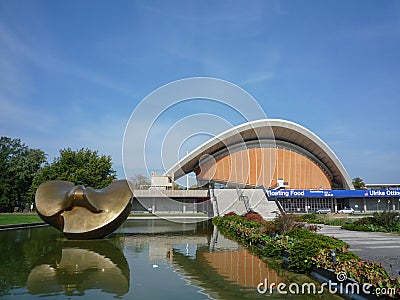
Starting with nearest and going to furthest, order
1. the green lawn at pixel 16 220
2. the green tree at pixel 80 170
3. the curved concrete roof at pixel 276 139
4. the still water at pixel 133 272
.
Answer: the still water at pixel 133 272, the green lawn at pixel 16 220, the green tree at pixel 80 170, the curved concrete roof at pixel 276 139

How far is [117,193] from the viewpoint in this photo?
13398 mm

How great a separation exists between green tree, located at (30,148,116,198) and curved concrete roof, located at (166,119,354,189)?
13574mm

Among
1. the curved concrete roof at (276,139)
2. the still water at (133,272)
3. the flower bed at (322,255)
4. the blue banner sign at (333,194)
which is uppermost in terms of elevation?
the curved concrete roof at (276,139)

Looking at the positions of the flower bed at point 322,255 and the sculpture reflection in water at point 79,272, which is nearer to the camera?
the flower bed at point 322,255

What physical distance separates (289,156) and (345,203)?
29.5ft

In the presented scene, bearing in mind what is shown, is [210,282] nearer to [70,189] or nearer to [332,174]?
[70,189]

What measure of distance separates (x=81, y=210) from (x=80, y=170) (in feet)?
62.2

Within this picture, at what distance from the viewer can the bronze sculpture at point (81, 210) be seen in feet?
41.2

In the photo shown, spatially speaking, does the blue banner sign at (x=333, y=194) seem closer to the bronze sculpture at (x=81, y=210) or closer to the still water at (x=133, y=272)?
the bronze sculpture at (x=81, y=210)

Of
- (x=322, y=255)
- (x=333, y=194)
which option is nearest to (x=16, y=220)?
(x=322, y=255)

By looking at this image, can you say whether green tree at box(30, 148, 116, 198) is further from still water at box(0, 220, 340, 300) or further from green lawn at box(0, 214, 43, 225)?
still water at box(0, 220, 340, 300)

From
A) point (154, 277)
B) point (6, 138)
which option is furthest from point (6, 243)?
point (6, 138)

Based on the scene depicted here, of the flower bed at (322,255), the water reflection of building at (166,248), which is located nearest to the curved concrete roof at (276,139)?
the water reflection of building at (166,248)

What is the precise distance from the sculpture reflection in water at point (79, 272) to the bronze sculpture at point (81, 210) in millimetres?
1584
